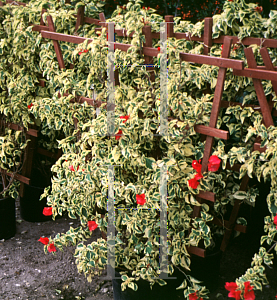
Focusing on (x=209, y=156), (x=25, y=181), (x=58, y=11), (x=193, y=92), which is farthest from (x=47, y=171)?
(x=209, y=156)

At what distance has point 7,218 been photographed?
289 cm

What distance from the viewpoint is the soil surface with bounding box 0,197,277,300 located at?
233 centimetres

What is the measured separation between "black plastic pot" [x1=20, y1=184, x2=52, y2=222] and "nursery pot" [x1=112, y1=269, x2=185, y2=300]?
1241 millimetres

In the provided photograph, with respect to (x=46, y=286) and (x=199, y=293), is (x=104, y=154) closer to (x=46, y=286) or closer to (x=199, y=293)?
(x=199, y=293)

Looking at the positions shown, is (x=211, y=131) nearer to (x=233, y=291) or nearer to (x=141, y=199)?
(x=141, y=199)

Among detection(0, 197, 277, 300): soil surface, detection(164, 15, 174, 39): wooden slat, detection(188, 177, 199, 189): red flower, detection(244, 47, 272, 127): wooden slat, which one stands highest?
detection(164, 15, 174, 39): wooden slat

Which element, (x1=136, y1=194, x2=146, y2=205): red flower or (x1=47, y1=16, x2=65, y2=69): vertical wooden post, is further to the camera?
(x1=47, y1=16, x2=65, y2=69): vertical wooden post

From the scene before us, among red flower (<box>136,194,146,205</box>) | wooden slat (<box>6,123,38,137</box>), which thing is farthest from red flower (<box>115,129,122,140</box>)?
wooden slat (<box>6,123,38,137</box>)

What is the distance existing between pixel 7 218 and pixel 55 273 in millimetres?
642

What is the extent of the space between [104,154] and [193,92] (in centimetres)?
63

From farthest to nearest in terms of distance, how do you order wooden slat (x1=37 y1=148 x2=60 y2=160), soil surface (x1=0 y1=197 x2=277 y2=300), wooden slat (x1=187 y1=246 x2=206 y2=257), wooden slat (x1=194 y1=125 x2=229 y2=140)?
wooden slat (x1=37 y1=148 x2=60 y2=160), soil surface (x1=0 y1=197 x2=277 y2=300), wooden slat (x1=187 y1=246 x2=206 y2=257), wooden slat (x1=194 y1=125 x2=229 y2=140)

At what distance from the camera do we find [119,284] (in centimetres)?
208

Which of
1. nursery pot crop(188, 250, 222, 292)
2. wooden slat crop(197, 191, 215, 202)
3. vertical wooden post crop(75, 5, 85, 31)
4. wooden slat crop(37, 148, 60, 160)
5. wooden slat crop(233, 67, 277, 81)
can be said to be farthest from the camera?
wooden slat crop(37, 148, 60, 160)

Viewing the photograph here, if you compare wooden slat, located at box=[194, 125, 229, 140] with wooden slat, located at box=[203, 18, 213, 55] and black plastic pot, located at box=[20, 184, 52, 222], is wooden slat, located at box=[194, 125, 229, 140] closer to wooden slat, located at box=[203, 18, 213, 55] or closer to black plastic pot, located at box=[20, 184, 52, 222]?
wooden slat, located at box=[203, 18, 213, 55]
